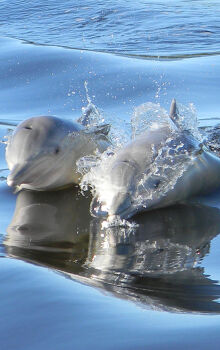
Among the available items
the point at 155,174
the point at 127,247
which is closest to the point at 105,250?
the point at 127,247

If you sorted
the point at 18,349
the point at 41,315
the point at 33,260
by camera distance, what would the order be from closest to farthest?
1. the point at 18,349
2. the point at 41,315
3. the point at 33,260

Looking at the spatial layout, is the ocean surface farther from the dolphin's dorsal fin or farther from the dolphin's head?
the dolphin's dorsal fin

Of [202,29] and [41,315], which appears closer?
[41,315]

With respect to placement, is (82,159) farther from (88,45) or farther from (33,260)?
(88,45)

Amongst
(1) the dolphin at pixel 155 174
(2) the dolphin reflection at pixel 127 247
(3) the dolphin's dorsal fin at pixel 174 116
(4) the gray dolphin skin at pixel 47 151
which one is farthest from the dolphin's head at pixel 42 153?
(3) the dolphin's dorsal fin at pixel 174 116

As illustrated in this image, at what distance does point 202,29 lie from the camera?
1141 cm

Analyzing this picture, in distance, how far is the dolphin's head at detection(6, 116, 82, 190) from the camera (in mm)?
4766

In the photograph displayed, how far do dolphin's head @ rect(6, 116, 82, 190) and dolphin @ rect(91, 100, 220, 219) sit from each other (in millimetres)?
413

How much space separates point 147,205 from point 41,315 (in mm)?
1611

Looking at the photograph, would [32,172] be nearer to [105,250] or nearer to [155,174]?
[155,174]

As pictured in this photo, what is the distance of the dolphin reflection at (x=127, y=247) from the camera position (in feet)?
11.0

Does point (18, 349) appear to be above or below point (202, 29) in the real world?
below

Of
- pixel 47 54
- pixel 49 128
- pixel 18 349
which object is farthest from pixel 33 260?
pixel 47 54

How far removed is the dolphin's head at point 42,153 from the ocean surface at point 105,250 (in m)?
0.11
